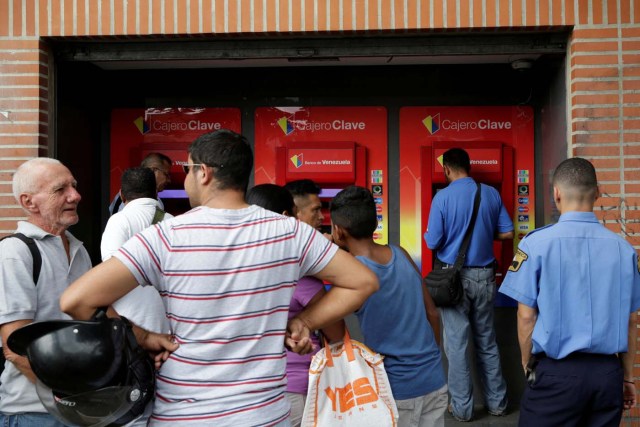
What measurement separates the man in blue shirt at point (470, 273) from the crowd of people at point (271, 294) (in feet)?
5.67

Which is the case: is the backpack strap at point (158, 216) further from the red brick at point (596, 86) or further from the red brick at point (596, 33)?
the red brick at point (596, 33)

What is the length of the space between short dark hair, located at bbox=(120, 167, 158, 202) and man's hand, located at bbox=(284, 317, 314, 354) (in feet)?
6.51

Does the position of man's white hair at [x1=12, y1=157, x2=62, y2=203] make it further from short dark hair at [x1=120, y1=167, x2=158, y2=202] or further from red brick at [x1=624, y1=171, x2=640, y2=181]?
red brick at [x1=624, y1=171, x2=640, y2=181]

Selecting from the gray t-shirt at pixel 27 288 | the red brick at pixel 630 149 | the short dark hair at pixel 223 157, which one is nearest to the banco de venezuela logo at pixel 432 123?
the red brick at pixel 630 149

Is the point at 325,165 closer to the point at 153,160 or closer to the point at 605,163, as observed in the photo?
the point at 153,160

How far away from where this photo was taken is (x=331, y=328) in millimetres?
2520

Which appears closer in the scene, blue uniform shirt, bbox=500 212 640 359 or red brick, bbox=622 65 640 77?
blue uniform shirt, bbox=500 212 640 359

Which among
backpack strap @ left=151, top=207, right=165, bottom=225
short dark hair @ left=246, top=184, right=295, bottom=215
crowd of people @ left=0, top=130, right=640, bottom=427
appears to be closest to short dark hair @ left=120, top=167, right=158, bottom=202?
crowd of people @ left=0, top=130, right=640, bottom=427

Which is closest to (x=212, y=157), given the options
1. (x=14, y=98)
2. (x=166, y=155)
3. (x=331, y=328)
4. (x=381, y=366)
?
(x=331, y=328)

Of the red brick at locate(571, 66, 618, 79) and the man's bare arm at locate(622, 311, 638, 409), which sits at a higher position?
the red brick at locate(571, 66, 618, 79)

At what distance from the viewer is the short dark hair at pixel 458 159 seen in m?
5.07

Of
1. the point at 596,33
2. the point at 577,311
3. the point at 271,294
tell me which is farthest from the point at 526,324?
the point at 596,33

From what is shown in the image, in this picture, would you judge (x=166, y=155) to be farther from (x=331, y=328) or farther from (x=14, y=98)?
(x=331, y=328)

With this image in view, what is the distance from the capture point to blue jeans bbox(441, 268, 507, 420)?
16.4ft
